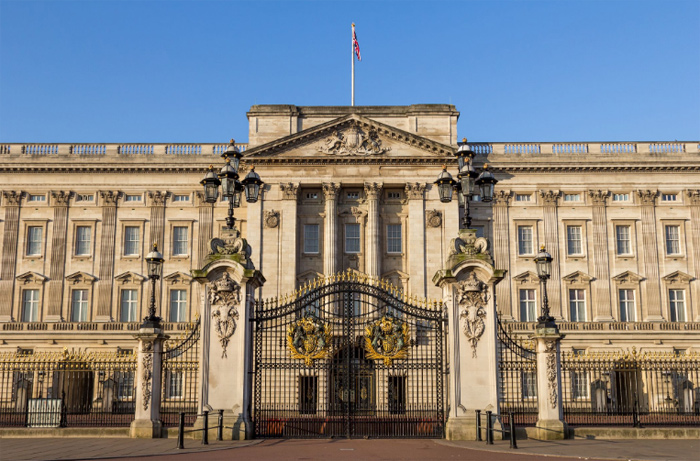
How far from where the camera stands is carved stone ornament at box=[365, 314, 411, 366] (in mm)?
22781

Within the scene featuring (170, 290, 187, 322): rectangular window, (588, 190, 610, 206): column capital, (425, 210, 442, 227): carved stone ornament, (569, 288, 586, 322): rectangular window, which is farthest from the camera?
(588, 190, 610, 206): column capital

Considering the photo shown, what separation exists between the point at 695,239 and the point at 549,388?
35.0m

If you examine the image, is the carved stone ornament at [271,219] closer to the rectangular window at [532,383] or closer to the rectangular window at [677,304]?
the rectangular window at [532,383]

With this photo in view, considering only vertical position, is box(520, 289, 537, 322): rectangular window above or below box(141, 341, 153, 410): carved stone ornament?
above

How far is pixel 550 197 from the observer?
52812 mm

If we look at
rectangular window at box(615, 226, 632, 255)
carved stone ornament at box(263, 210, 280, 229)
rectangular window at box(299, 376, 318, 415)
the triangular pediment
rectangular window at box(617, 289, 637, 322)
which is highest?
the triangular pediment

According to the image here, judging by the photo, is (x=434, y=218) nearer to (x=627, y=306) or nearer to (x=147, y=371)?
(x=627, y=306)

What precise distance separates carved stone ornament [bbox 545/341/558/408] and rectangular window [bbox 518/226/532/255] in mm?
30392

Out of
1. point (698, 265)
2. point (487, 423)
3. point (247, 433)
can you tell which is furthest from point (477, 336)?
point (698, 265)

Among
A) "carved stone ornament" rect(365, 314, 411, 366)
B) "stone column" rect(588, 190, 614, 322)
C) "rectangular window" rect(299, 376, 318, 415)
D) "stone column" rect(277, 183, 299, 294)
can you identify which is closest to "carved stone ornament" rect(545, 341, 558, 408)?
"carved stone ornament" rect(365, 314, 411, 366)

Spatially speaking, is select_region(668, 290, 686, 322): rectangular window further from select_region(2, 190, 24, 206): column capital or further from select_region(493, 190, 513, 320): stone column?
select_region(2, 190, 24, 206): column capital

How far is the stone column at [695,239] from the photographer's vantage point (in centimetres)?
5119

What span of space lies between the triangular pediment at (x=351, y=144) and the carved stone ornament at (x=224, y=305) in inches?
1145

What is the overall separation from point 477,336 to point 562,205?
33410 millimetres
